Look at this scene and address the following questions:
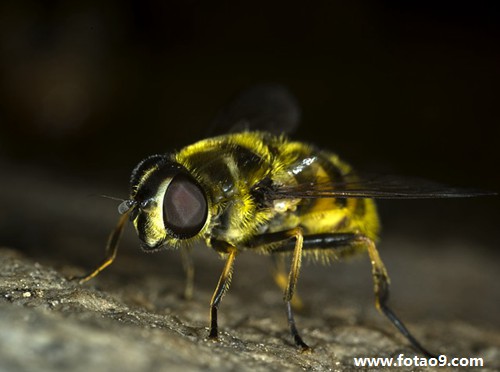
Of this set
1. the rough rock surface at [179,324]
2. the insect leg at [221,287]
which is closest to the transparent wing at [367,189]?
the insect leg at [221,287]

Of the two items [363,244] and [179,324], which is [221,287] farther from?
[363,244]

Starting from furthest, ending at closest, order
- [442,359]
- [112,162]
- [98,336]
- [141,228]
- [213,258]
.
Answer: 1. [112,162]
2. [213,258]
3. [442,359]
4. [141,228]
5. [98,336]

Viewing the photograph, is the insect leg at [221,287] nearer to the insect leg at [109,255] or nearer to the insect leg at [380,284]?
the insect leg at [109,255]

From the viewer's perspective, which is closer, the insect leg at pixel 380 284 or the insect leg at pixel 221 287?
the insect leg at pixel 221 287

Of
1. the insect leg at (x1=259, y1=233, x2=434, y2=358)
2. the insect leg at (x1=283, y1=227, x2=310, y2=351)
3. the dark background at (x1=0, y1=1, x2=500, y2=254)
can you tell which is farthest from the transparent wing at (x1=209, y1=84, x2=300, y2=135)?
the dark background at (x1=0, y1=1, x2=500, y2=254)

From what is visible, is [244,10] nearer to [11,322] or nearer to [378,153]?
[378,153]

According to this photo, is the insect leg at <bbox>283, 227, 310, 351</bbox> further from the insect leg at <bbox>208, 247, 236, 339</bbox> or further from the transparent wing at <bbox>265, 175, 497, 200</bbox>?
the insect leg at <bbox>208, 247, 236, 339</bbox>

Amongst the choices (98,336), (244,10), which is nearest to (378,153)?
Answer: (244,10)
